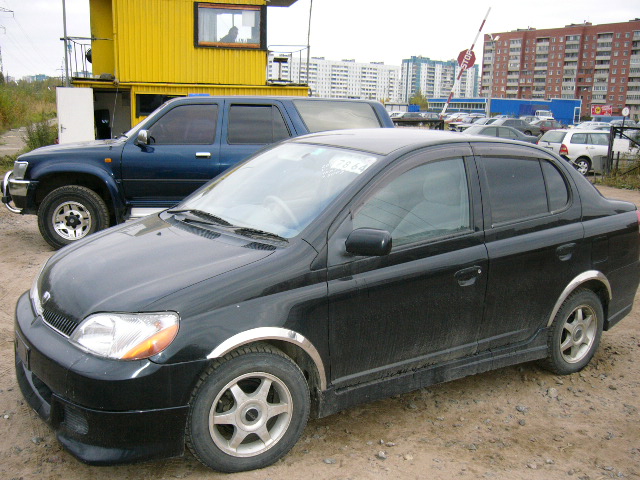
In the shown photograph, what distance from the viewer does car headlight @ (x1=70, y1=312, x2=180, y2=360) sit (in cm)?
285

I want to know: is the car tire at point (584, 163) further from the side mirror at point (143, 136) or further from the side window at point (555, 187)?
the side window at point (555, 187)

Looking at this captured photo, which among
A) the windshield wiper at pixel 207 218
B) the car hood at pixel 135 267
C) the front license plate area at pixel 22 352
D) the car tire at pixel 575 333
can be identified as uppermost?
the windshield wiper at pixel 207 218

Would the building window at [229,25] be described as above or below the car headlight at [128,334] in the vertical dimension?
above

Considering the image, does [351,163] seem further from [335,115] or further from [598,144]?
[598,144]

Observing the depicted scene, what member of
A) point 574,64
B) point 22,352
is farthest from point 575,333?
point 574,64

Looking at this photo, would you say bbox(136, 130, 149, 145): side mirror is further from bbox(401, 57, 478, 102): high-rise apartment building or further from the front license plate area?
bbox(401, 57, 478, 102): high-rise apartment building

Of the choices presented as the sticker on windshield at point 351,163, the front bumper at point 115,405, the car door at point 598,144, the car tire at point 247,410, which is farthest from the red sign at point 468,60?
the front bumper at point 115,405

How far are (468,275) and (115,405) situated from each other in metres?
2.06

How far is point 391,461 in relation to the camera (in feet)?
11.0

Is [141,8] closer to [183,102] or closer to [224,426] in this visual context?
[183,102]

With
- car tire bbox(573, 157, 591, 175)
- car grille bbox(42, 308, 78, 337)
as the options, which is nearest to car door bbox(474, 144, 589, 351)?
car grille bbox(42, 308, 78, 337)

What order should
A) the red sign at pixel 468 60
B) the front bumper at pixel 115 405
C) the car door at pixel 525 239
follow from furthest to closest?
the red sign at pixel 468 60
the car door at pixel 525 239
the front bumper at pixel 115 405

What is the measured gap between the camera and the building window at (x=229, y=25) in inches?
544

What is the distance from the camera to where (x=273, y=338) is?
3.08m
